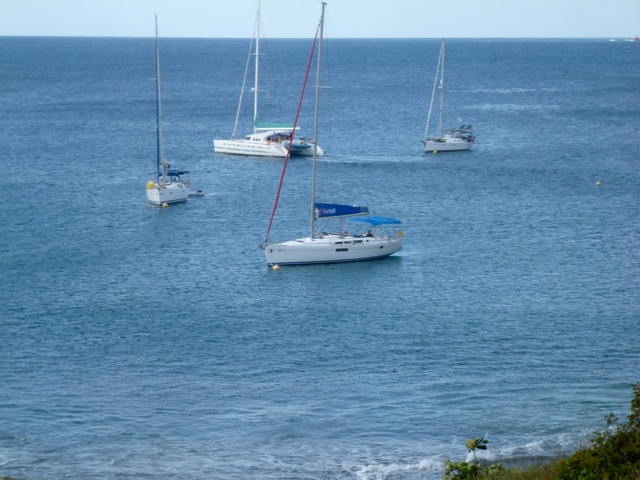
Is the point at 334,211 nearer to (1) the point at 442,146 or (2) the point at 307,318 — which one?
(2) the point at 307,318

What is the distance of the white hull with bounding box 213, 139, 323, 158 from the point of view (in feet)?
332

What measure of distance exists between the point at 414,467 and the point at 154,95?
13824 centimetres

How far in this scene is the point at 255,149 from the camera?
334 ft

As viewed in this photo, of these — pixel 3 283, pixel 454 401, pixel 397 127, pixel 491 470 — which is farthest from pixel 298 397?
pixel 397 127

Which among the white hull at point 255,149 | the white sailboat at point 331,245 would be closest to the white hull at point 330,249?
the white sailboat at point 331,245

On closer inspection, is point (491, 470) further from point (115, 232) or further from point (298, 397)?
point (115, 232)

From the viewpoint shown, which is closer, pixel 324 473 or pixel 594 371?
pixel 324 473

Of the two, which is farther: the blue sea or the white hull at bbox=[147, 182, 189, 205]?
the white hull at bbox=[147, 182, 189, 205]

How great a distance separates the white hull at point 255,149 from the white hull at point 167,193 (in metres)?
21.1

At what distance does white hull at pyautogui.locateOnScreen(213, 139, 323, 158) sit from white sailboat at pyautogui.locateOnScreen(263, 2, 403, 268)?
1436 inches

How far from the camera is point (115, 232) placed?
235 ft

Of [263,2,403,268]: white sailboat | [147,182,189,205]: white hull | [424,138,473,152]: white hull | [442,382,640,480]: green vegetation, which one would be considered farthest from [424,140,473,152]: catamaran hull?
[442,382,640,480]: green vegetation

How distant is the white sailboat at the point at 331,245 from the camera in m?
62.2

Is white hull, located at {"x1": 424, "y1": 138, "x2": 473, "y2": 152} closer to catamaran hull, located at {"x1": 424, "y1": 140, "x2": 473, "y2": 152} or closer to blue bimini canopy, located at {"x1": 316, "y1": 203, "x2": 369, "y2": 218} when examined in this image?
catamaran hull, located at {"x1": 424, "y1": 140, "x2": 473, "y2": 152}
